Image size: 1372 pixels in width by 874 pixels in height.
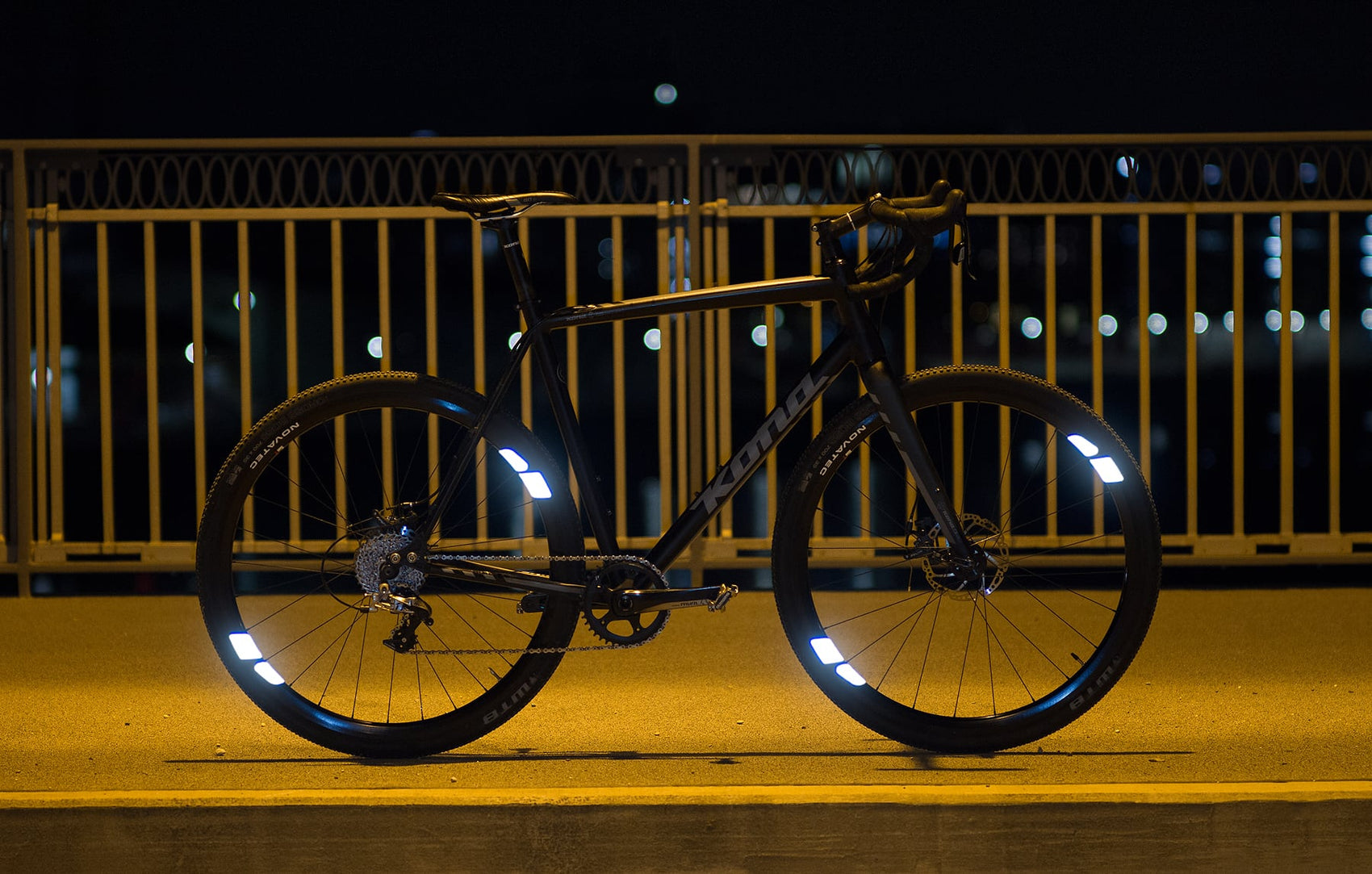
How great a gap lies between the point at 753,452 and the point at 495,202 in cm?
80

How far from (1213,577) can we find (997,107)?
13.6ft

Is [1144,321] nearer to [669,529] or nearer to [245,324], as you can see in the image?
[669,529]

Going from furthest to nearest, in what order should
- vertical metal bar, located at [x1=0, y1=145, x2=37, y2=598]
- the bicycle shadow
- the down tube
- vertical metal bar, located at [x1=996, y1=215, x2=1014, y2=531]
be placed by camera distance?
vertical metal bar, located at [x1=0, y1=145, x2=37, y2=598]
vertical metal bar, located at [x1=996, y1=215, x2=1014, y2=531]
the down tube
the bicycle shadow

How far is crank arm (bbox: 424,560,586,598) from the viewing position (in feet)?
10.8

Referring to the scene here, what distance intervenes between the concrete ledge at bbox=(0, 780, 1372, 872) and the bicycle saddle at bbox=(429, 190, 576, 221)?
126 centimetres

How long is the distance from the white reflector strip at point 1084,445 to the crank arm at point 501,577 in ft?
3.72

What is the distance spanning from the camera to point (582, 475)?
339cm

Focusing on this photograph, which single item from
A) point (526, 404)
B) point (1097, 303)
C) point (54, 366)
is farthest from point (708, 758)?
point (54, 366)

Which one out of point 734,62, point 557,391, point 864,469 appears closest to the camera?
point 557,391

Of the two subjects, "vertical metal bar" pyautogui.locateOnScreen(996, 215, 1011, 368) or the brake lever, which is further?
"vertical metal bar" pyautogui.locateOnScreen(996, 215, 1011, 368)

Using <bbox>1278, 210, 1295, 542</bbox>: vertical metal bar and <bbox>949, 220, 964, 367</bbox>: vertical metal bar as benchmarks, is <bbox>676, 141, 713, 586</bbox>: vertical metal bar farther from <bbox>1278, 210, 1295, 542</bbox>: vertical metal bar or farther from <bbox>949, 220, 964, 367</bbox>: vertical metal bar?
<bbox>1278, 210, 1295, 542</bbox>: vertical metal bar

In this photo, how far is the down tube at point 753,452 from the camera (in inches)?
132

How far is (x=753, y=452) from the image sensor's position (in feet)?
11.0

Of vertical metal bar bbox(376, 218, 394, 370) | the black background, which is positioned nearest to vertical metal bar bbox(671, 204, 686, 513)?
vertical metal bar bbox(376, 218, 394, 370)
